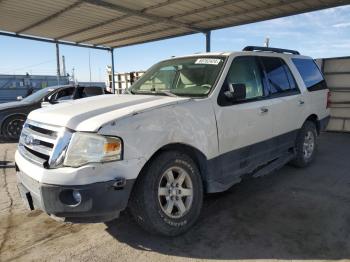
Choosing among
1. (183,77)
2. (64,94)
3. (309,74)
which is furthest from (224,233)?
(64,94)

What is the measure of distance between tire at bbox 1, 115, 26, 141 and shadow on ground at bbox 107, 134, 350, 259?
7.39 meters

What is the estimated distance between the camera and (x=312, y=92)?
609cm

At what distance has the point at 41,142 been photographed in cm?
335

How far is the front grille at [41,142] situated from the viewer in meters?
3.10

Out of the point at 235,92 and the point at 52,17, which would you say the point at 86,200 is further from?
the point at 52,17

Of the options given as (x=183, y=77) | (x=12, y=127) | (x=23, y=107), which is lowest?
(x=12, y=127)

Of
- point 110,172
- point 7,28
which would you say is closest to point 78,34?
point 7,28

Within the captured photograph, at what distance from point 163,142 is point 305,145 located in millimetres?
3762

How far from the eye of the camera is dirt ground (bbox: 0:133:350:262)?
3277 millimetres

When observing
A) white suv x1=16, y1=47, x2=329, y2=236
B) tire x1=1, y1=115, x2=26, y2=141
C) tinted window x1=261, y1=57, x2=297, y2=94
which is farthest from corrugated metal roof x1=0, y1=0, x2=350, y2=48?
white suv x1=16, y1=47, x2=329, y2=236

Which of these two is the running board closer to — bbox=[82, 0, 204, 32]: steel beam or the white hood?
the white hood

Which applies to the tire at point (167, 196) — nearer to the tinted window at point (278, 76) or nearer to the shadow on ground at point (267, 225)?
the shadow on ground at point (267, 225)

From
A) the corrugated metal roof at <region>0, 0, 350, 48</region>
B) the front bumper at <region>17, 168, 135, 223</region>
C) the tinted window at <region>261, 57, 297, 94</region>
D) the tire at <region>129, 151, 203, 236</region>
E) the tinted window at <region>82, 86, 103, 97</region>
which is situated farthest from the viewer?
the tinted window at <region>82, 86, 103, 97</region>

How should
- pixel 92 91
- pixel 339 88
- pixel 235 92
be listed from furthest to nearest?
pixel 92 91 → pixel 339 88 → pixel 235 92
